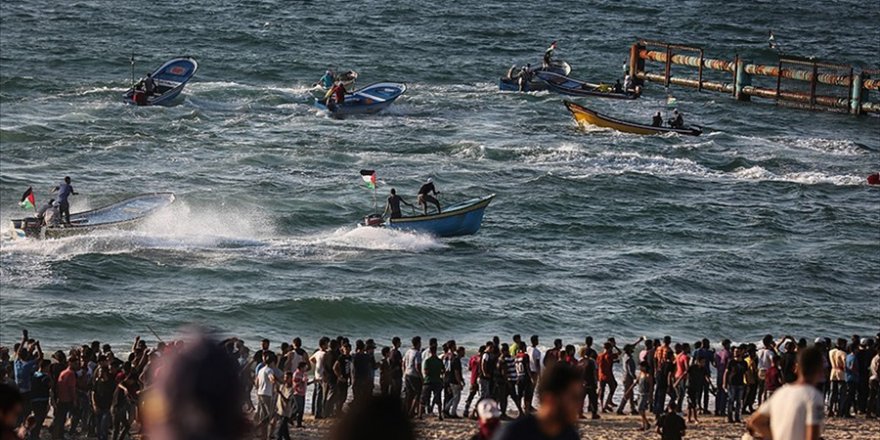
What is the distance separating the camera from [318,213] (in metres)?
38.2

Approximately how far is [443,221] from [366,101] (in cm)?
1748

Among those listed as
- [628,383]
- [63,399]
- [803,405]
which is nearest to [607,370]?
[628,383]

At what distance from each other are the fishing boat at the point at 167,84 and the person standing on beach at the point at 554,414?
46135mm

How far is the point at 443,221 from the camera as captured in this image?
110 ft

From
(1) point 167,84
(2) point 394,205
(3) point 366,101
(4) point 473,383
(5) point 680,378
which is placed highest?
(1) point 167,84

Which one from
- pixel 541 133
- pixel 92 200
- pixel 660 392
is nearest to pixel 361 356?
pixel 660 392

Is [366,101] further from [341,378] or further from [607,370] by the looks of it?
[341,378]

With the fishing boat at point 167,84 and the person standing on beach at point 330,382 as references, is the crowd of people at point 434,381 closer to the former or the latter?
the person standing on beach at point 330,382

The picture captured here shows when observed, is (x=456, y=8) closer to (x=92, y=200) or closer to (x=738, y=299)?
(x=92, y=200)

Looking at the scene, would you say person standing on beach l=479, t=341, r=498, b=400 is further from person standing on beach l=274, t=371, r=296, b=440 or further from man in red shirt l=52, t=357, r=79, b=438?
man in red shirt l=52, t=357, r=79, b=438

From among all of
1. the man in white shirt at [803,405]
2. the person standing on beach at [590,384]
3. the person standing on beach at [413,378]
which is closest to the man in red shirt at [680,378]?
the person standing on beach at [590,384]

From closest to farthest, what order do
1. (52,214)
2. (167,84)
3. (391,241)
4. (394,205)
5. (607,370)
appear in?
(607,370)
(52,214)
(394,205)
(391,241)
(167,84)

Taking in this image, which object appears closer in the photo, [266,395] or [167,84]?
[266,395]

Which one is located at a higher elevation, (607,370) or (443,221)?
(443,221)
